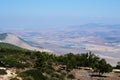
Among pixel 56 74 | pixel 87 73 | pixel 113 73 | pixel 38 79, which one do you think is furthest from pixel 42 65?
pixel 113 73

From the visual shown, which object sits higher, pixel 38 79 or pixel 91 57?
pixel 91 57

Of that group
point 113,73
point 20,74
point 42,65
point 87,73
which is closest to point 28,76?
point 20,74

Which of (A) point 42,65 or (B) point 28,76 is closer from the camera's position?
(B) point 28,76

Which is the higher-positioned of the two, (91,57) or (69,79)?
(91,57)

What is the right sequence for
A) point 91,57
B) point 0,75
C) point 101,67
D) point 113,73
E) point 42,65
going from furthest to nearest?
1. point 91,57
2. point 113,73
3. point 101,67
4. point 42,65
5. point 0,75

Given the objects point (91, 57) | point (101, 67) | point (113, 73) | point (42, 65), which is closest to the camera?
point (42, 65)

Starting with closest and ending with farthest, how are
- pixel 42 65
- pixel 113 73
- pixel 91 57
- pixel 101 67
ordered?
pixel 42 65
pixel 101 67
pixel 113 73
pixel 91 57

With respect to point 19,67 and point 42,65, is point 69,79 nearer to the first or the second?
point 42,65

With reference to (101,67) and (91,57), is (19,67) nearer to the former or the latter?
(101,67)

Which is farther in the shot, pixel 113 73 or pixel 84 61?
pixel 84 61
